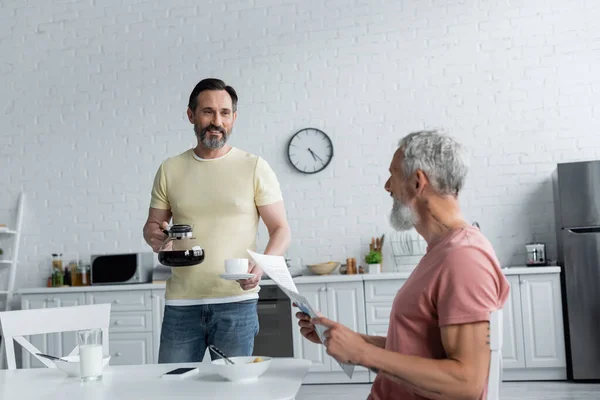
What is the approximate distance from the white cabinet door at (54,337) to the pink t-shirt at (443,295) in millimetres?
4179

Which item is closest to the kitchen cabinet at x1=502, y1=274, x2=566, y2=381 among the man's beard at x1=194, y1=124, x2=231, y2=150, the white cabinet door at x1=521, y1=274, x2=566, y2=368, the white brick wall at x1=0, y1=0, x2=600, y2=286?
the white cabinet door at x1=521, y1=274, x2=566, y2=368

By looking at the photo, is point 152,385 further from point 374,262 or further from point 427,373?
point 374,262

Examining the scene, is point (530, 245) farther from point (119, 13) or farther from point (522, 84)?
point (119, 13)

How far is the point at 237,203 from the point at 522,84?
137 inches

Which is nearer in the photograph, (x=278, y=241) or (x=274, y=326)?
(x=278, y=241)

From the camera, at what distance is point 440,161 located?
1548 millimetres

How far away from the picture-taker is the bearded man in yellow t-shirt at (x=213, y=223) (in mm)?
2389

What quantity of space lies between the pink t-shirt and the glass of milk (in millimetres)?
779

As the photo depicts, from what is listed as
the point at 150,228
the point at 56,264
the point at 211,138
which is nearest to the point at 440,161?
the point at 211,138

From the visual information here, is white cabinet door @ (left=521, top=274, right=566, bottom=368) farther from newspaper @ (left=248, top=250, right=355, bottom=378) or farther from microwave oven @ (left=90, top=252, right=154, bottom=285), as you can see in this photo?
newspaper @ (left=248, top=250, right=355, bottom=378)

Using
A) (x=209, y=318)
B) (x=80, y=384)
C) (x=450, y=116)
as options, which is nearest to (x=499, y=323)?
(x=80, y=384)

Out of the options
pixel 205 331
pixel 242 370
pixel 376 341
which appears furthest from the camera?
pixel 205 331

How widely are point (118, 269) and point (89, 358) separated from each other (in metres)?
3.56

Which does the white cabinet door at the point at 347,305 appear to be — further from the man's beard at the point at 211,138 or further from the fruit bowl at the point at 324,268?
the man's beard at the point at 211,138
